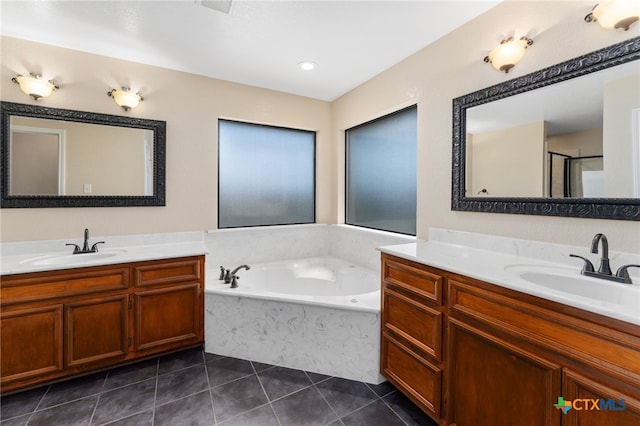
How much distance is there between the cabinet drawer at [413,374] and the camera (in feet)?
5.27

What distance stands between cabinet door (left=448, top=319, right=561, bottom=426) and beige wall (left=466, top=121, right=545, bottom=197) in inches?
36.2

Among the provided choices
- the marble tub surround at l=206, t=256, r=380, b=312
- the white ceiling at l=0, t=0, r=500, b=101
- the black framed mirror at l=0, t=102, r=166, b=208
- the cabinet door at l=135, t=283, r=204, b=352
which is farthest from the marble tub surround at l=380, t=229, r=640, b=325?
the black framed mirror at l=0, t=102, r=166, b=208

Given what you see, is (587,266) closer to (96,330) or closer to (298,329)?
(298,329)

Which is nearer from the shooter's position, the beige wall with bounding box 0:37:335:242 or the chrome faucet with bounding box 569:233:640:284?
the chrome faucet with bounding box 569:233:640:284

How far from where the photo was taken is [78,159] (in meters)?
2.42

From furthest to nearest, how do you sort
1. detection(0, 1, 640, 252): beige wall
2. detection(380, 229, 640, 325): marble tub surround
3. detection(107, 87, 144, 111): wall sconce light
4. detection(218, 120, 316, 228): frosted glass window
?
detection(218, 120, 316, 228): frosted glass window < detection(107, 87, 144, 111): wall sconce light < detection(0, 1, 640, 252): beige wall < detection(380, 229, 640, 325): marble tub surround

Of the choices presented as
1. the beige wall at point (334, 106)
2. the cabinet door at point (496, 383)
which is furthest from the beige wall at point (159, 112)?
the cabinet door at point (496, 383)

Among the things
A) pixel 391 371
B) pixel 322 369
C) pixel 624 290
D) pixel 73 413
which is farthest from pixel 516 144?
pixel 73 413

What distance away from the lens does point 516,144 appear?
1.76 metres

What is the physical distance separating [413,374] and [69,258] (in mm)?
2605

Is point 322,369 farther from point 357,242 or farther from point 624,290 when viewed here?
point 624,290

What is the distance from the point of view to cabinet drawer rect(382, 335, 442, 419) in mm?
1605

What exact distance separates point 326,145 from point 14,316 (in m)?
3.16

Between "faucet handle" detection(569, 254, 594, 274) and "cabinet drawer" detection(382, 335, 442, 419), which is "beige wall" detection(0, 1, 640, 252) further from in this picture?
"cabinet drawer" detection(382, 335, 442, 419)
